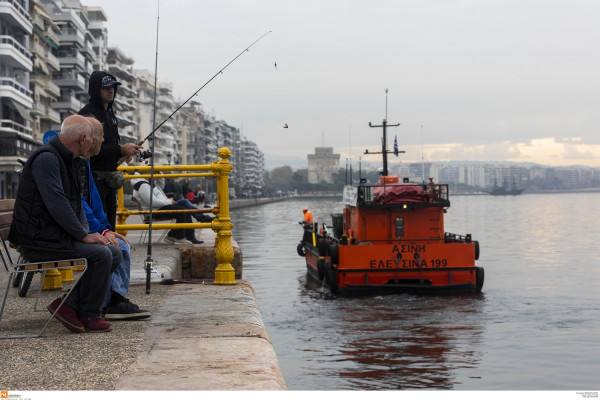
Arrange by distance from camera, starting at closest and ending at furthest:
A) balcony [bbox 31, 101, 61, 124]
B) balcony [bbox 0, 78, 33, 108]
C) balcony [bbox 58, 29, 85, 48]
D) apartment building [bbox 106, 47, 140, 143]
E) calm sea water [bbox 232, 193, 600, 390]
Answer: calm sea water [bbox 232, 193, 600, 390]
balcony [bbox 0, 78, 33, 108]
balcony [bbox 31, 101, 61, 124]
balcony [bbox 58, 29, 85, 48]
apartment building [bbox 106, 47, 140, 143]

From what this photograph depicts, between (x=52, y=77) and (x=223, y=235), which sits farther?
(x=52, y=77)

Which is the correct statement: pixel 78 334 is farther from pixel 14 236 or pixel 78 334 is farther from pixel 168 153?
pixel 168 153

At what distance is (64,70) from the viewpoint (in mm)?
75938

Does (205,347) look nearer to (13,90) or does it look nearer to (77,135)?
(77,135)

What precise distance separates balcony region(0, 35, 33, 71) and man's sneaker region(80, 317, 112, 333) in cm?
4565

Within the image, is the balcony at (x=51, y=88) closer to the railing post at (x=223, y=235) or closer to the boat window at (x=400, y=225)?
the boat window at (x=400, y=225)

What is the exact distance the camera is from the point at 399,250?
833 inches

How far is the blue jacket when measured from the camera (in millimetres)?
5730

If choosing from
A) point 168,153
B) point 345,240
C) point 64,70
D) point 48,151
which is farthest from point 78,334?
point 168,153

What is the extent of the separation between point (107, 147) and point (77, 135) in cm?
129

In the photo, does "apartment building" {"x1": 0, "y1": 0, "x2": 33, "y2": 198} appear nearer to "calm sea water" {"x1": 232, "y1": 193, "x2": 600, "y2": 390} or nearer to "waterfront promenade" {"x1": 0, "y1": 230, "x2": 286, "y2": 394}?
"calm sea water" {"x1": 232, "y1": 193, "x2": 600, "y2": 390}

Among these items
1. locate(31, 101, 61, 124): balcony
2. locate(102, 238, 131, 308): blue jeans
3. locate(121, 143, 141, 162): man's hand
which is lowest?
locate(102, 238, 131, 308): blue jeans

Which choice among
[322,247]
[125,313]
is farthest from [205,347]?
[322,247]

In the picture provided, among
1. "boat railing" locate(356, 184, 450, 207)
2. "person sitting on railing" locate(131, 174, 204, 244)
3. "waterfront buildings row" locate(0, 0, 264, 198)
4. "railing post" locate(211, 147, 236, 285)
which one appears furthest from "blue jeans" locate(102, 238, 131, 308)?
"boat railing" locate(356, 184, 450, 207)
